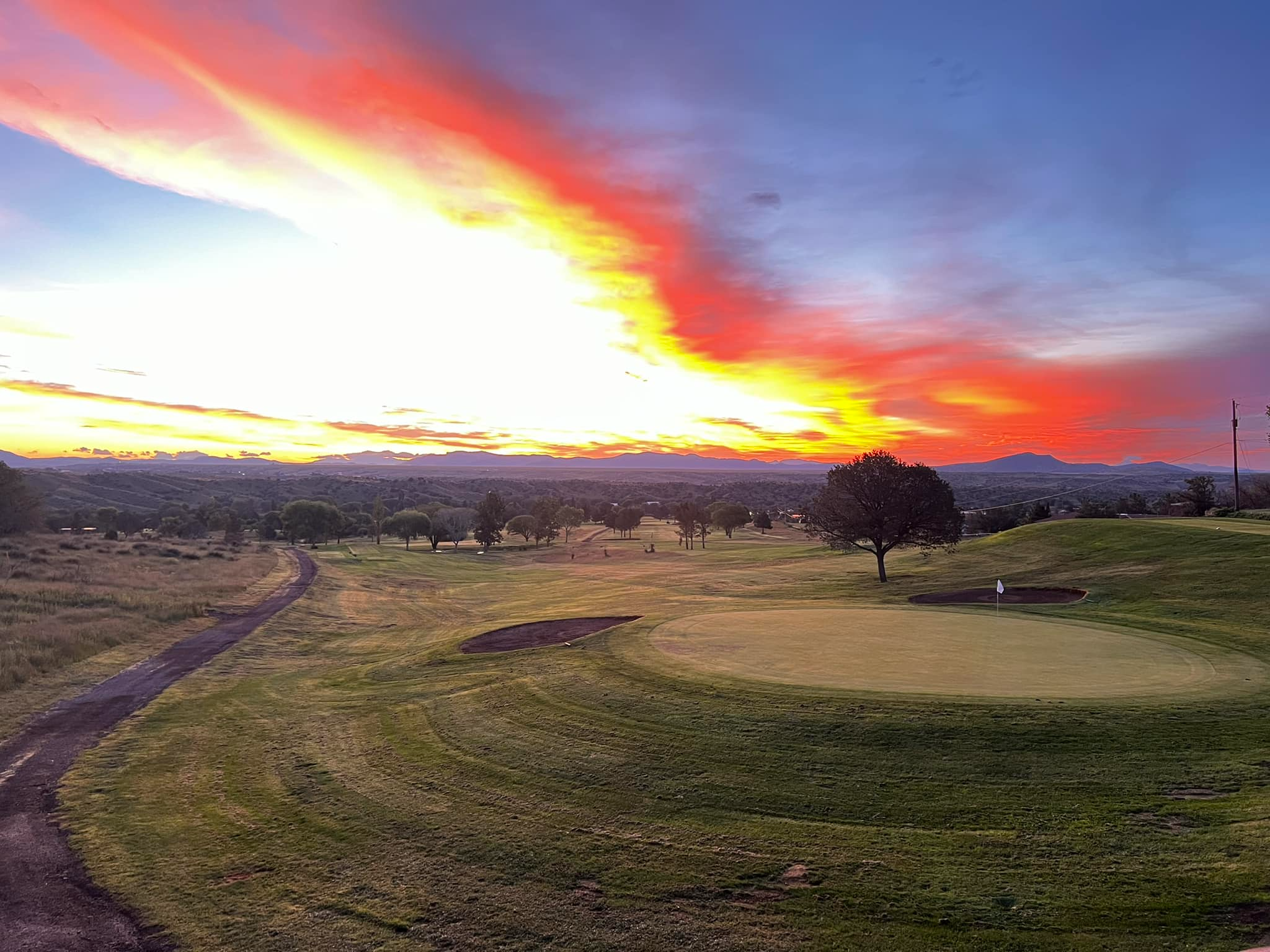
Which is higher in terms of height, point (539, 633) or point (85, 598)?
point (85, 598)

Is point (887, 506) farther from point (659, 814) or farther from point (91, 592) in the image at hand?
point (91, 592)

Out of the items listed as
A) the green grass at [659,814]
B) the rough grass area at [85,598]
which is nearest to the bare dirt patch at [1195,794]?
the green grass at [659,814]

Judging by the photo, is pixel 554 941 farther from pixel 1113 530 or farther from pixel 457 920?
pixel 1113 530

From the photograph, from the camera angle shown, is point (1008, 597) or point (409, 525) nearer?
point (1008, 597)

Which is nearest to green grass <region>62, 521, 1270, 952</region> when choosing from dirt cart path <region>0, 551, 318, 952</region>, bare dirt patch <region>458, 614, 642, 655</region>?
dirt cart path <region>0, 551, 318, 952</region>

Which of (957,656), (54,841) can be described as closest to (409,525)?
(957,656)

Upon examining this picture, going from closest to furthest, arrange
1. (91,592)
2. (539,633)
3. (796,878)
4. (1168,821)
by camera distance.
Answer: (796,878)
(1168,821)
(539,633)
(91,592)
